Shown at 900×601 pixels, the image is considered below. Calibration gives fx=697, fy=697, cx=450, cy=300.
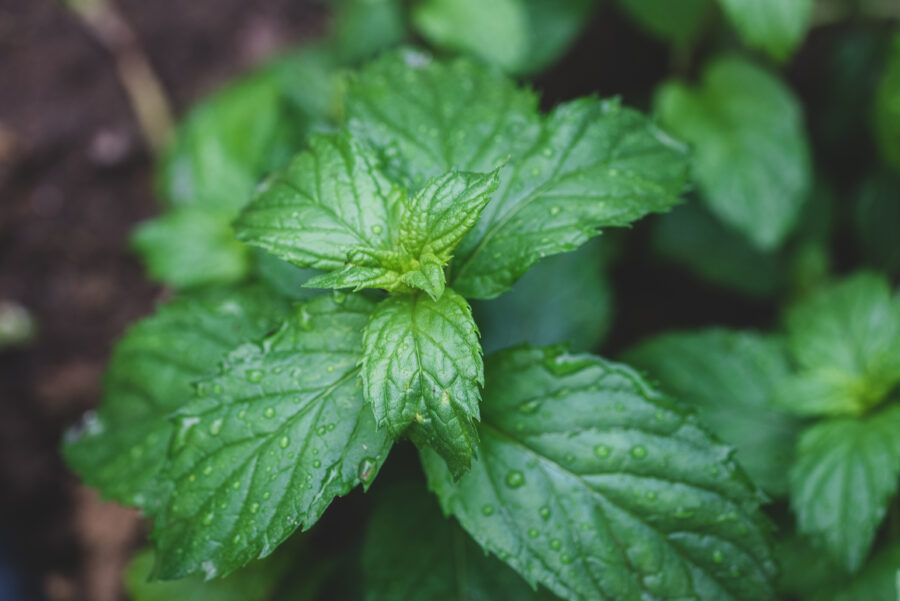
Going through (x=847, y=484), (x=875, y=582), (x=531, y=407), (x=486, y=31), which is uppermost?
(x=486, y=31)

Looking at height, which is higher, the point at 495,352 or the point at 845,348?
the point at 495,352

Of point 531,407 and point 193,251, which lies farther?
point 193,251

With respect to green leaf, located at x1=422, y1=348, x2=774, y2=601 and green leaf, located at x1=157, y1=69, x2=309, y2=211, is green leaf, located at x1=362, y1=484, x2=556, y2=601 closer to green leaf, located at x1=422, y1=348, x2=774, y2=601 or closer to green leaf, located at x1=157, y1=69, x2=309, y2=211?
green leaf, located at x1=422, y1=348, x2=774, y2=601

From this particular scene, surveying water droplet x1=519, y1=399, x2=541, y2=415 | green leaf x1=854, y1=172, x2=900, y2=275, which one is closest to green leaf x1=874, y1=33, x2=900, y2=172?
green leaf x1=854, y1=172, x2=900, y2=275

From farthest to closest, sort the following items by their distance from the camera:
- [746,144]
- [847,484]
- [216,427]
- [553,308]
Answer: [746,144], [553,308], [847,484], [216,427]

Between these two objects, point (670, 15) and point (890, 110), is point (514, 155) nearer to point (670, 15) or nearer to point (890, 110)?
point (670, 15)

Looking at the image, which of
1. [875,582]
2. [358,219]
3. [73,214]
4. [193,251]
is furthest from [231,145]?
[875,582]

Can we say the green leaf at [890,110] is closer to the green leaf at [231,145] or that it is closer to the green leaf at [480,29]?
the green leaf at [480,29]
